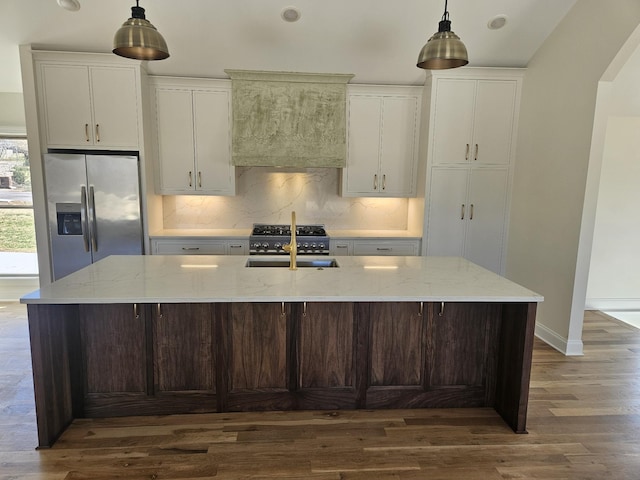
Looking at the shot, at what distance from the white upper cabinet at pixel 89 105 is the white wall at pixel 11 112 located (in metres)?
1.05

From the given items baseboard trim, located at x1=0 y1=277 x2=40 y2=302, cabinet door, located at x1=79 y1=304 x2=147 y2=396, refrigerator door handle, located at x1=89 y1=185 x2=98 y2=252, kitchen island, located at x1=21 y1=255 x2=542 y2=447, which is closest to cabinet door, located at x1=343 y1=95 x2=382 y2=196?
kitchen island, located at x1=21 y1=255 x2=542 y2=447

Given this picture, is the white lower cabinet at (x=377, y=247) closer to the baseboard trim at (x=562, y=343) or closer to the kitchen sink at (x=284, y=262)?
the kitchen sink at (x=284, y=262)

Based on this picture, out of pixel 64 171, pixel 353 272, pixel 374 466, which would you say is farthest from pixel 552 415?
pixel 64 171

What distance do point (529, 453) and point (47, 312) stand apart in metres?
2.70

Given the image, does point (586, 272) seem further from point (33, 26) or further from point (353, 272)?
point (33, 26)

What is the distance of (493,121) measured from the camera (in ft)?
13.9

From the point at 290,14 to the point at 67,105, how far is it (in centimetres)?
233

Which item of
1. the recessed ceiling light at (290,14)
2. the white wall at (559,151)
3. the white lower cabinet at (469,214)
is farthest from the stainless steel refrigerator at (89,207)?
the white wall at (559,151)

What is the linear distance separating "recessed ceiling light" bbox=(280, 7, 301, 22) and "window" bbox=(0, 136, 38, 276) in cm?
344

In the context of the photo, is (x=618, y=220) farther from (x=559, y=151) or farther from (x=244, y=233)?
(x=244, y=233)

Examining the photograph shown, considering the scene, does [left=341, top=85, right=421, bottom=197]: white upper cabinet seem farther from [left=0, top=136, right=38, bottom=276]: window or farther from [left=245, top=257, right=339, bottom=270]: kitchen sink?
[left=0, top=136, right=38, bottom=276]: window

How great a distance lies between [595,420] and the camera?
97.7 inches

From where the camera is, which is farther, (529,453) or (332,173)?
(332,173)

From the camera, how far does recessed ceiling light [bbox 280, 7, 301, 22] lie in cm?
353
